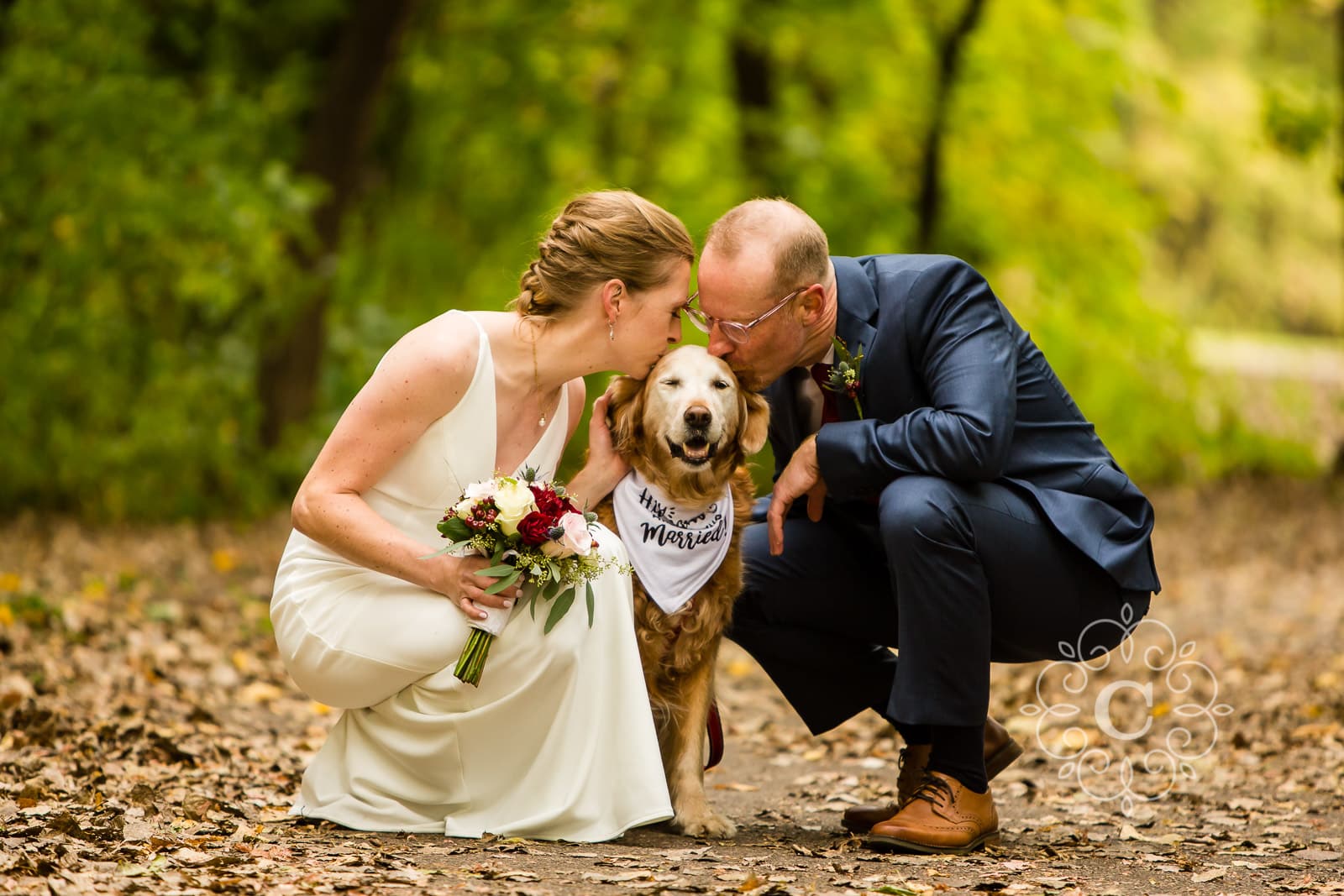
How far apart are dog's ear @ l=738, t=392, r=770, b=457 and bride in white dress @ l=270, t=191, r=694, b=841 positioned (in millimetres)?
334

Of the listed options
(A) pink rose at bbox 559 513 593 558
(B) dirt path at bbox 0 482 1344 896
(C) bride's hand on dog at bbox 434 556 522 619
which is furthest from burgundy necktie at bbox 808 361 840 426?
(B) dirt path at bbox 0 482 1344 896

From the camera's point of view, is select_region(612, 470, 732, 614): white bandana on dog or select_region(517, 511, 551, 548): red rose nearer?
select_region(517, 511, 551, 548): red rose

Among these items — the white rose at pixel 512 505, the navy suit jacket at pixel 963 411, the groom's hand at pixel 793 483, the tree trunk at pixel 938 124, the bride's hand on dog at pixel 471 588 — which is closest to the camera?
the white rose at pixel 512 505

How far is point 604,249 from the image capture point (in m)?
3.55

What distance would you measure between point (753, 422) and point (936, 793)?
1115 millimetres

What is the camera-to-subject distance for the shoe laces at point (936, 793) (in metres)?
3.44

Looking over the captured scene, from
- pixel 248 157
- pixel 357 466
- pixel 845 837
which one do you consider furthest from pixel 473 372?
pixel 248 157

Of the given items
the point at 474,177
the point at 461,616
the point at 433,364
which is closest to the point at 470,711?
the point at 461,616

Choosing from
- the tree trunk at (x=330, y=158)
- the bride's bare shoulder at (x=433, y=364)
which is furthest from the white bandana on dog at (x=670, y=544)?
the tree trunk at (x=330, y=158)

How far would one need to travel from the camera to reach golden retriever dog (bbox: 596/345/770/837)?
3.68 m

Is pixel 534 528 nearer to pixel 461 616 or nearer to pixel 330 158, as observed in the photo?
pixel 461 616

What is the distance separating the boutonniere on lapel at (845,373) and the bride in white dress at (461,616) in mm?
472

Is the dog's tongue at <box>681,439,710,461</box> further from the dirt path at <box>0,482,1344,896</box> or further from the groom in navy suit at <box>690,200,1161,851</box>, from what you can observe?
the dirt path at <box>0,482,1344,896</box>

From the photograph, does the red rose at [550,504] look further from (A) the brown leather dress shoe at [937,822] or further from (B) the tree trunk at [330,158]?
(B) the tree trunk at [330,158]
